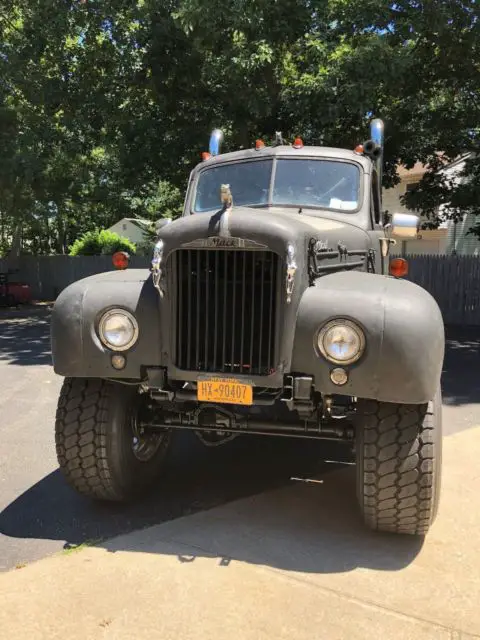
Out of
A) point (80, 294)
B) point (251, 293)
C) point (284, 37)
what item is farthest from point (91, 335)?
point (284, 37)

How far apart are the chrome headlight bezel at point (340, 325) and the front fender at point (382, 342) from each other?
2cm

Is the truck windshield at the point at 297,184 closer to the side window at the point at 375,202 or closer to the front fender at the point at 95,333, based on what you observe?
the side window at the point at 375,202

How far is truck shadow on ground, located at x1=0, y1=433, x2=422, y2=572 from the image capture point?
3.58 metres

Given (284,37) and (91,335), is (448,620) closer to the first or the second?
(91,335)

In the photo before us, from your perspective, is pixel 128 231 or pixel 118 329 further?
pixel 128 231

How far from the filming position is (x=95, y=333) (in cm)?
363

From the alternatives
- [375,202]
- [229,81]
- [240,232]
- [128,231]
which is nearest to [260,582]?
[240,232]

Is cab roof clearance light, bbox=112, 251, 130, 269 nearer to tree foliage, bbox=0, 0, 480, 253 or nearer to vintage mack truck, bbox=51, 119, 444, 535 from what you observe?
vintage mack truck, bbox=51, 119, 444, 535

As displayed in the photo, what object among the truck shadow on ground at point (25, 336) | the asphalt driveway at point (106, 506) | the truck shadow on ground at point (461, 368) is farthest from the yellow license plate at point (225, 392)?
the truck shadow on ground at point (25, 336)

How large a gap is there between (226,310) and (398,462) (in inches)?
51.6

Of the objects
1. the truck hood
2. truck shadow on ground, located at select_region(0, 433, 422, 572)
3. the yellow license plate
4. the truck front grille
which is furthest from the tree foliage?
the yellow license plate

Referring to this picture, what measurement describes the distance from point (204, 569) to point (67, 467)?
1.20 m

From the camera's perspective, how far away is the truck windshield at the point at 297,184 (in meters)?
4.85

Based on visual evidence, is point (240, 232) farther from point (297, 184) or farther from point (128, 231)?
point (128, 231)
